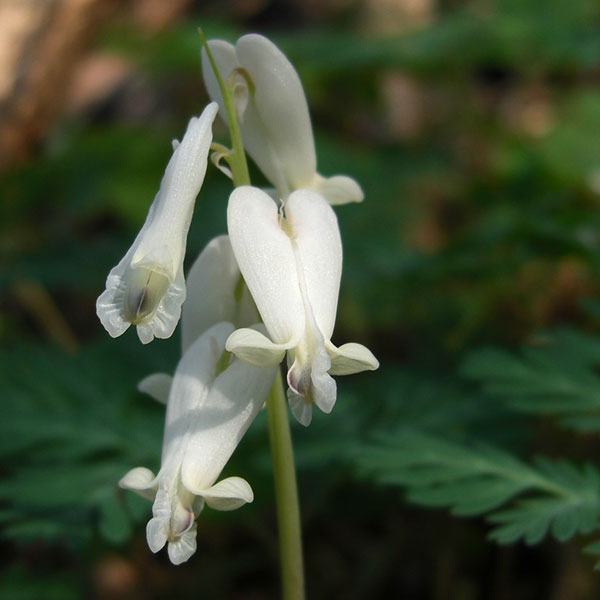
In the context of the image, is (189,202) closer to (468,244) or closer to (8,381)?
(8,381)

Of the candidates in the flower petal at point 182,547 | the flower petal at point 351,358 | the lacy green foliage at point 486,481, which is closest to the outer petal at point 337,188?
the flower petal at point 351,358

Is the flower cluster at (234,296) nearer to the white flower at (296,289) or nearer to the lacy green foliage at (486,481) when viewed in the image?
the white flower at (296,289)

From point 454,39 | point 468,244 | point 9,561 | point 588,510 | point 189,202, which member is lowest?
→ point 9,561

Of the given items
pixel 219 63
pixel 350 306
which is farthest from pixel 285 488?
pixel 350 306

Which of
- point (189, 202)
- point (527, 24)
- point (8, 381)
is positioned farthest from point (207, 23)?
point (189, 202)

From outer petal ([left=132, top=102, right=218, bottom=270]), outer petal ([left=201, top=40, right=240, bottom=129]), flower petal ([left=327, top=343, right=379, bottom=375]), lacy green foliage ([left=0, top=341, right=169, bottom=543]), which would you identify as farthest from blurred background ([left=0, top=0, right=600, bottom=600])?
flower petal ([left=327, top=343, right=379, bottom=375])

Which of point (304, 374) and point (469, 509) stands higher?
point (304, 374)

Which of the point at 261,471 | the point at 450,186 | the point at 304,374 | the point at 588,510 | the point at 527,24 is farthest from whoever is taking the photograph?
the point at 450,186

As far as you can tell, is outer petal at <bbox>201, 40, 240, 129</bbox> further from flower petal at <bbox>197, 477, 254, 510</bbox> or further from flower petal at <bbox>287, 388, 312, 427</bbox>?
flower petal at <bbox>197, 477, 254, 510</bbox>
